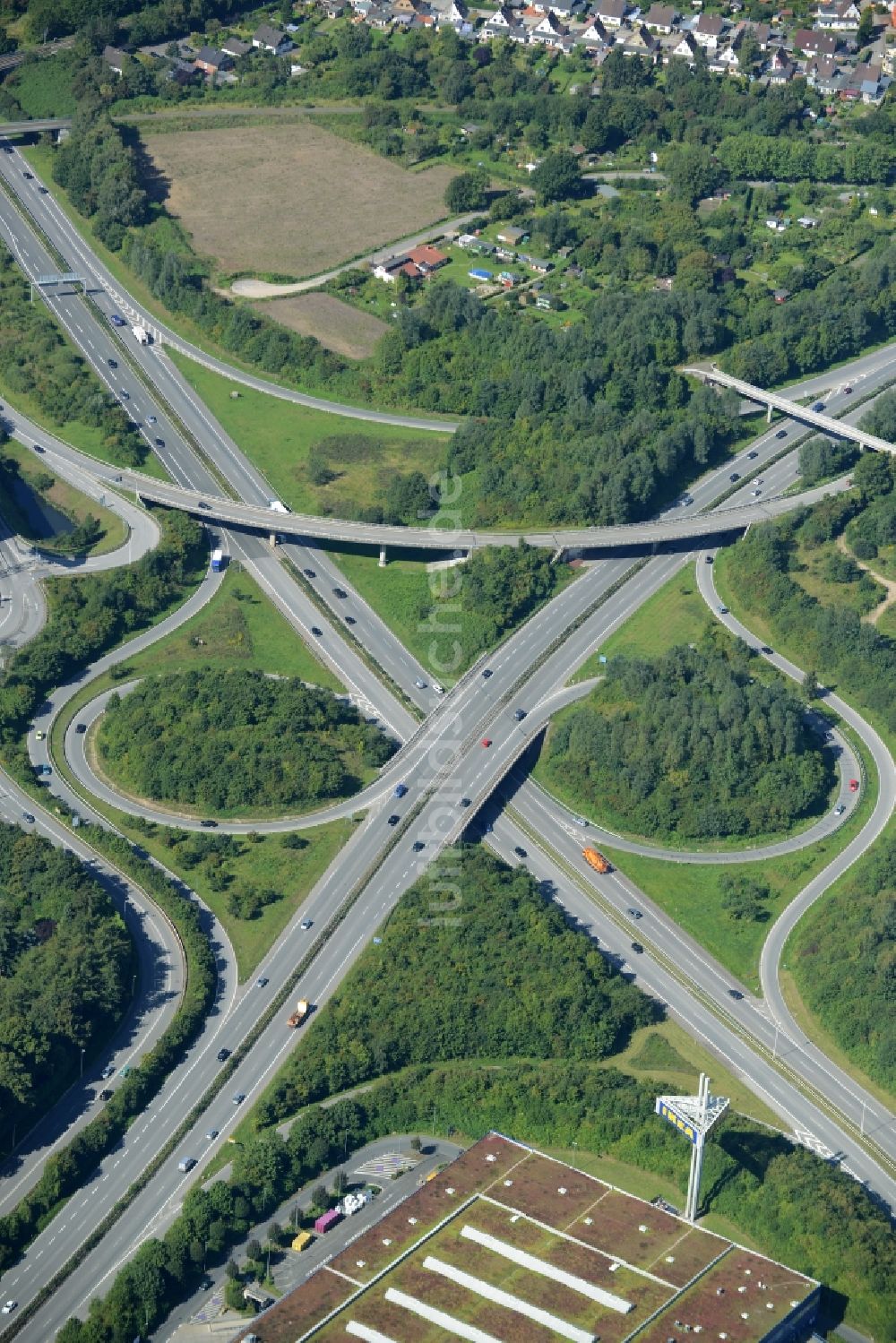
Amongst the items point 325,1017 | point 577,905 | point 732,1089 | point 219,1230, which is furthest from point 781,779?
point 219,1230

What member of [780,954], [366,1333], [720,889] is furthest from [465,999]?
[366,1333]

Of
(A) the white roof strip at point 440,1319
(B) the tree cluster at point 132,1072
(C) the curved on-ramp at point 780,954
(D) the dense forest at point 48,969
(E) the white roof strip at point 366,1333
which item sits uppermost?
(D) the dense forest at point 48,969

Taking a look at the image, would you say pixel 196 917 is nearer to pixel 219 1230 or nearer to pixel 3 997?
pixel 3 997

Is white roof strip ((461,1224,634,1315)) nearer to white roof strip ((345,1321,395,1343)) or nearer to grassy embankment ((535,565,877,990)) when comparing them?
white roof strip ((345,1321,395,1343))

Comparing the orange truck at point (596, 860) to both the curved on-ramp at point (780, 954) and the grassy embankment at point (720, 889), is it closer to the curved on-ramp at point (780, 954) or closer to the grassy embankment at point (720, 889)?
the grassy embankment at point (720, 889)

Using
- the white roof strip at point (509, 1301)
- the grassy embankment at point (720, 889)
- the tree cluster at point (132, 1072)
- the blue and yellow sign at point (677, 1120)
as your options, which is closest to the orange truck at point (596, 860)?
the grassy embankment at point (720, 889)

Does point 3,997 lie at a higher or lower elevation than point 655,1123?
higher
